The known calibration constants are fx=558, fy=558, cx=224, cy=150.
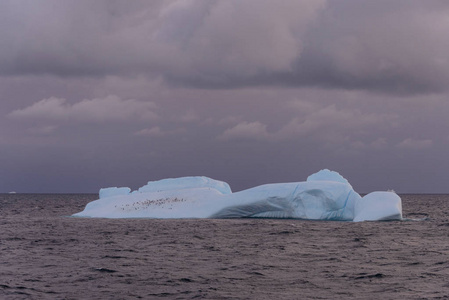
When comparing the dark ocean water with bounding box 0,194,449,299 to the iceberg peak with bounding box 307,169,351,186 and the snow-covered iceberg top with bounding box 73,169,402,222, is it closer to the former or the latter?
the snow-covered iceberg top with bounding box 73,169,402,222

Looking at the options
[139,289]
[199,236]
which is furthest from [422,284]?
[199,236]

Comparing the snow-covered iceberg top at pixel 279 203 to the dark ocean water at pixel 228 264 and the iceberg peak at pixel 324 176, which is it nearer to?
the iceberg peak at pixel 324 176

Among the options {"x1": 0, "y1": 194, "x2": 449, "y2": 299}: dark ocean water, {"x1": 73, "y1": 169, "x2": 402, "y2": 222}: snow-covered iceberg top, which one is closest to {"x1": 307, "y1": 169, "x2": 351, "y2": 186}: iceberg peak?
{"x1": 73, "y1": 169, "x2": 402, "y2": 222}: snow-covered iceberg top

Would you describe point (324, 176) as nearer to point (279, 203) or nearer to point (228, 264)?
point (279, 203)

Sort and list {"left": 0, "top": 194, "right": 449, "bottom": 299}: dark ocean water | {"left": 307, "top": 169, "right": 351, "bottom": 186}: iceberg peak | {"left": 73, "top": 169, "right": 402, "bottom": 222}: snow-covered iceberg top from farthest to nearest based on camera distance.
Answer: {"left": 307, "top": 169, "right": 351, "bottom": 186}: iceberg peak < {"left": 73, "top": 169, "right": 402, "bottom": 222}: snow-covered iceberg top < {"left": 0, "top": 194, "right": 449, "bottom": 299}: dark ocean water

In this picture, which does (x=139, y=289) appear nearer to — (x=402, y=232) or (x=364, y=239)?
(x=364, y=239)

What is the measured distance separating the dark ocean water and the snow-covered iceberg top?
4092 millimetres

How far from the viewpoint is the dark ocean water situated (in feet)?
34.4

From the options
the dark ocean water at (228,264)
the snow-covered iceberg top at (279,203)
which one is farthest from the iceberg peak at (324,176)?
the dark ocean water at (228,264)

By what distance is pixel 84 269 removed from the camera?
42.8ft

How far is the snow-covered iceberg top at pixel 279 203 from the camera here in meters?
26.5

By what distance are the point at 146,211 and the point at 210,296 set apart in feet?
68.9

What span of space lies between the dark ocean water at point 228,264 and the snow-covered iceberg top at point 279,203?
4.09 m

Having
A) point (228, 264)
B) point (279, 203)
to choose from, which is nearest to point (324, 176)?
point (279, 203)
